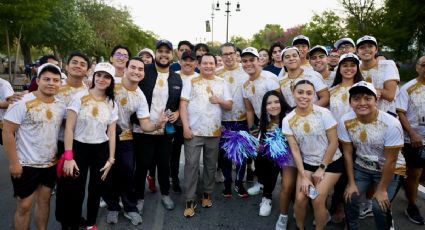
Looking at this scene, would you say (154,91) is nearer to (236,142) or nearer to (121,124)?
(121,124)

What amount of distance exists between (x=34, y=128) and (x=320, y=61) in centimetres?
406

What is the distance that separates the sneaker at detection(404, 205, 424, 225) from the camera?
446 centimetres

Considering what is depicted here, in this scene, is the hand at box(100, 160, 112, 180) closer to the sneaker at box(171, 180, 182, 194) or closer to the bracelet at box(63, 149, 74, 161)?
the bracelet at box(63, 149, 74, 161)

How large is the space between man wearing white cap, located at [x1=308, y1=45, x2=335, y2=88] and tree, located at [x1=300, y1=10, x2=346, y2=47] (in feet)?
121

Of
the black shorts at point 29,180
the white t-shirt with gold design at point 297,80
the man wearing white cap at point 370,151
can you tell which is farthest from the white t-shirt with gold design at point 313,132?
the black shorts at point 29,180

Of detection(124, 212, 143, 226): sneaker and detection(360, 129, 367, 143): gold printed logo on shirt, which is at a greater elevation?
detection(360, 129, 367, 143): gold printed logo on shirt

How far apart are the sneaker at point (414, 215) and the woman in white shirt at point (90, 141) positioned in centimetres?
408

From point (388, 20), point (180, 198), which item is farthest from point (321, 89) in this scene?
point (388, 20)

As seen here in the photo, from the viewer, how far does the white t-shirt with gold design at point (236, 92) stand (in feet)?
18.1

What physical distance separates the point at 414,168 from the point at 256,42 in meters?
91.7

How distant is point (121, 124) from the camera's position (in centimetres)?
457

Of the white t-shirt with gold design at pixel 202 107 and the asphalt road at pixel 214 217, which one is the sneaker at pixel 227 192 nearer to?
the asphalt road at pixel 214 217

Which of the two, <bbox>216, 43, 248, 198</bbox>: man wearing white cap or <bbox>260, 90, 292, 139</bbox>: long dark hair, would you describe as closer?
<bbox>260, 90, 292, 139</bbox>: long dark hair

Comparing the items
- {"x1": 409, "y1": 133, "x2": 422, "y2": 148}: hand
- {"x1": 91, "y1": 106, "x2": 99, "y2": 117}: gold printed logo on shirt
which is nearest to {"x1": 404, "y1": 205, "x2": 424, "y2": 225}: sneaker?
{"x1": 409, "y1": 133, "x2": 422, "y2": 148}: hand
